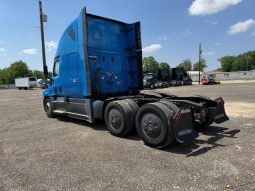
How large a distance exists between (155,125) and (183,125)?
0.63 metres

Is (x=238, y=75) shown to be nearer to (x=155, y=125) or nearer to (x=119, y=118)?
(x=119, y=118)

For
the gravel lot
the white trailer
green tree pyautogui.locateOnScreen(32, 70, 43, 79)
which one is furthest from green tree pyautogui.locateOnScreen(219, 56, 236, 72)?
the gravel lot

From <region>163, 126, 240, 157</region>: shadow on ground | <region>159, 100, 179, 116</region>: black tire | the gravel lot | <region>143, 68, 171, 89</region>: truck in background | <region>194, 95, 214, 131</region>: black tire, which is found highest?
<region>143, 68, 171, 89</region>: truck in background

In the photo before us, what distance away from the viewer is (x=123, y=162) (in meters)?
4.99

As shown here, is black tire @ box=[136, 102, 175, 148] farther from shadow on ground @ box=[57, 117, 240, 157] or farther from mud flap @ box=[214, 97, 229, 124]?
mud flap @ box=[214, 97, 229, 124]

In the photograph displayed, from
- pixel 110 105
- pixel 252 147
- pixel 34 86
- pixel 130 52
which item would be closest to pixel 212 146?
pixel 252 147

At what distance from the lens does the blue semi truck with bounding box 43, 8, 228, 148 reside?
575 centimetres

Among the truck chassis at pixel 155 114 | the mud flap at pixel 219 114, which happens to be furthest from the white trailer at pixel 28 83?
the mud flap at pixel 219 114

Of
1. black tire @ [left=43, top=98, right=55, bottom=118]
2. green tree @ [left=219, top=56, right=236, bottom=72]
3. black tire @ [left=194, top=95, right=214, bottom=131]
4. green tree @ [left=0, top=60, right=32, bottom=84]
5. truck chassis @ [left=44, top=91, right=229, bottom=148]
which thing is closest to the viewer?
truck chassis @ [left=44, top=91, right=229, bottom=148]

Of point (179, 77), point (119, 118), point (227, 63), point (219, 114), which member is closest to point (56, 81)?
point (119, 118)

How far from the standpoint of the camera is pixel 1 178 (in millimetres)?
4410

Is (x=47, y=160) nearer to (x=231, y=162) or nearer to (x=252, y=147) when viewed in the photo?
(x=231, y=162)

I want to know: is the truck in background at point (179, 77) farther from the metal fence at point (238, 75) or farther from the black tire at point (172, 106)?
the metal fence at point (238, 75)

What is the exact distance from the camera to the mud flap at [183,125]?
541 centimetres
